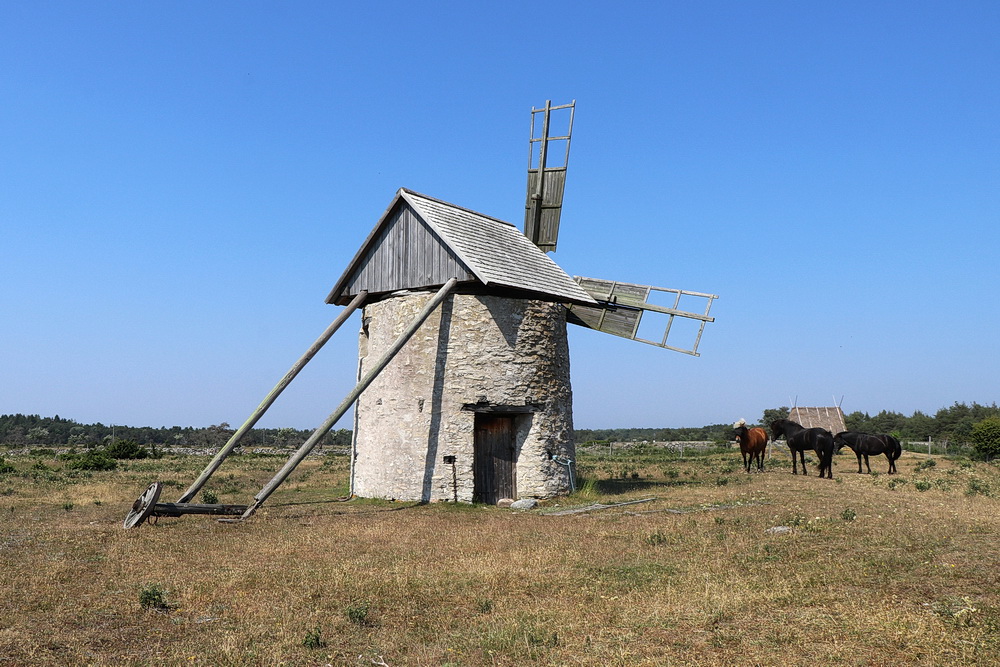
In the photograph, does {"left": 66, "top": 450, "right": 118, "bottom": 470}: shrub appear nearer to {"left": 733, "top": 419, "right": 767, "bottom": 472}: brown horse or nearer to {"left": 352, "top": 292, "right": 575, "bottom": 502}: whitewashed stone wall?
{"left": 352, "top": 292, "right": 575, "bottom": 502}: whitewashed stone wall

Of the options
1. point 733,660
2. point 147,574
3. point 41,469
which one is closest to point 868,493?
point 733,660

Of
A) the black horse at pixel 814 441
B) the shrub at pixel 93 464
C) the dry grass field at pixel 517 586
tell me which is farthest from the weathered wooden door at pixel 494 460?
the shrub at pixel 93 464

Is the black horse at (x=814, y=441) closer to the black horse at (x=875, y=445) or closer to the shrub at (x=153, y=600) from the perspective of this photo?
the black horse at (x=875, y=445)

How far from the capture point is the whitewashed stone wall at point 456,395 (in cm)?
1614

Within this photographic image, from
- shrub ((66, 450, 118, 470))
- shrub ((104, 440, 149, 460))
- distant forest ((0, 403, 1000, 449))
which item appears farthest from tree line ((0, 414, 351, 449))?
shrub ((66, 450, 118, 470))

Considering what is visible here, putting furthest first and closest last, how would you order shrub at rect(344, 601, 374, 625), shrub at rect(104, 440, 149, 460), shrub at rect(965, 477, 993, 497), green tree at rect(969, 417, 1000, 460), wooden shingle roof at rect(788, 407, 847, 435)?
shrub at rect(104, 440, 149, 460)
green tree at rect(969, 417, 1000, 460)
wooden shingle roof at rect(788, 407, 847, 435)
shrub at rect(965, 477, 993, 497)
shrub at rect(344, 601, 374, 625)

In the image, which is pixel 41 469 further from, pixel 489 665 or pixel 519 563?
pixel 489 665

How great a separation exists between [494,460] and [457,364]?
2.56 meters

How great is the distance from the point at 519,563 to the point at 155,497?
7.40 m

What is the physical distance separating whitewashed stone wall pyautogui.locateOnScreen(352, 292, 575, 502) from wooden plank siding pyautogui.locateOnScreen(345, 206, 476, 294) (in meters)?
0.49

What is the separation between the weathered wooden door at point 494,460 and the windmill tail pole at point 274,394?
4309mm

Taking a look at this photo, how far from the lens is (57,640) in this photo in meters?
6.46

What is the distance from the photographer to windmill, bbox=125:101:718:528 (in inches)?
635

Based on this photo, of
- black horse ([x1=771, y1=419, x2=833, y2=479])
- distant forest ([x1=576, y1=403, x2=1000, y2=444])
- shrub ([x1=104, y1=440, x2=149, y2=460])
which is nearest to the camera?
black horse ([x1=771, y1=419, x2=833, y2=479])
